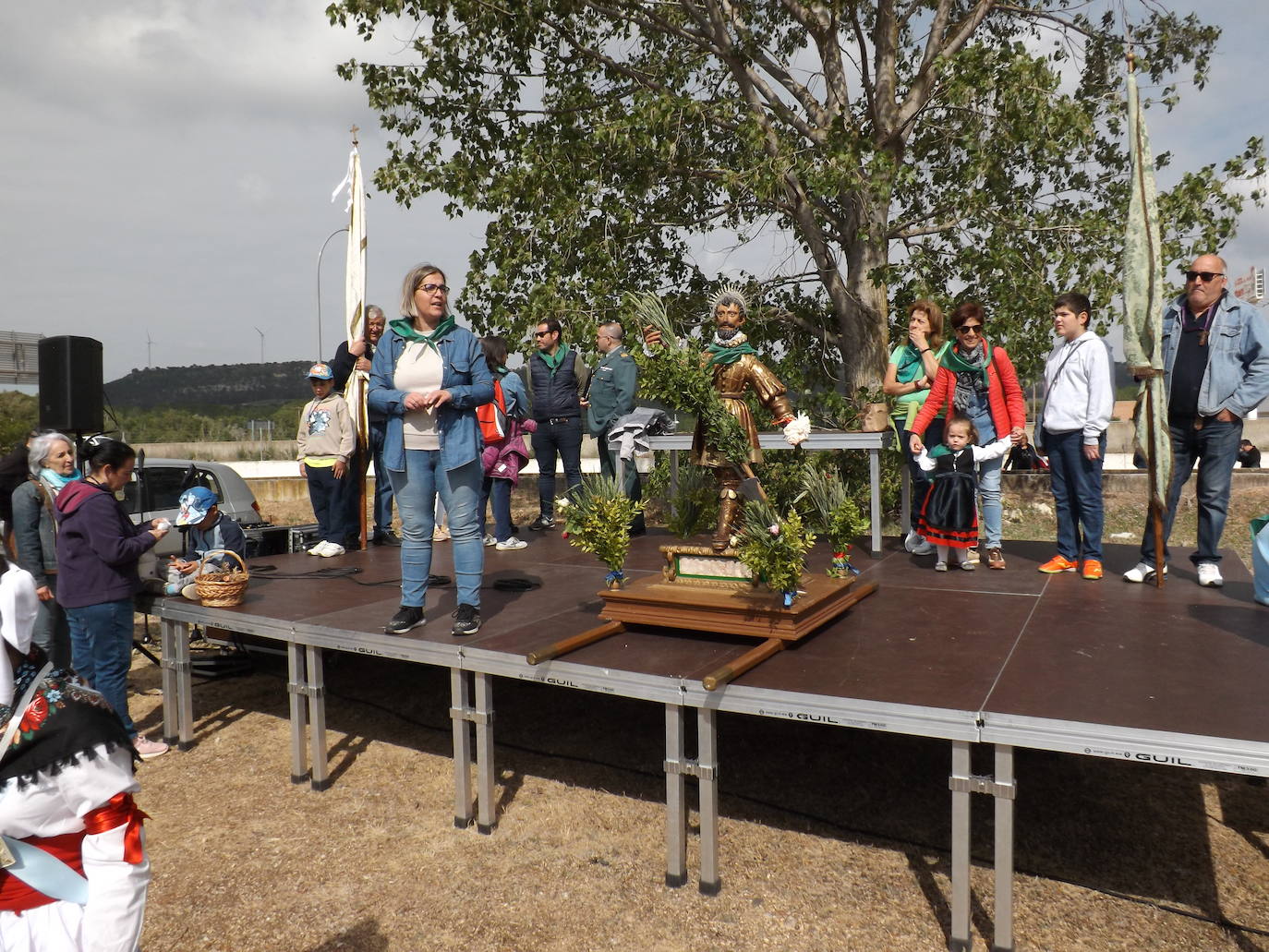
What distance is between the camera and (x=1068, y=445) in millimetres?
5316

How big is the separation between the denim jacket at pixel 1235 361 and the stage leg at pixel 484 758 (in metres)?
3.89

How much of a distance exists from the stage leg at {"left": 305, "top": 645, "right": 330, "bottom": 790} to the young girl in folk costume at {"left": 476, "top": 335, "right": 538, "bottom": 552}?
2.88 meters

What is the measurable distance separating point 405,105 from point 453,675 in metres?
8.84

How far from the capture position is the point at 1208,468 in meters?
4.88

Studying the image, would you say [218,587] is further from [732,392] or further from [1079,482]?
[1079,482]

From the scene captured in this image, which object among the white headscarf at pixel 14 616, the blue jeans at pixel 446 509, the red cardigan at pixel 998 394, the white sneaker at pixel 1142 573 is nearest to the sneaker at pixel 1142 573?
the white sneaker at pixel 1142 573

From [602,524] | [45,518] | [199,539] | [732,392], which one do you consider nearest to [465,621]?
[602,524]

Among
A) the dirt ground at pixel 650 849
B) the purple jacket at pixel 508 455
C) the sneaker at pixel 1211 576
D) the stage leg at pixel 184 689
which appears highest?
the purple jacket at pixel 508 455

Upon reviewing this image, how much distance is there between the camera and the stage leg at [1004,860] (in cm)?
289

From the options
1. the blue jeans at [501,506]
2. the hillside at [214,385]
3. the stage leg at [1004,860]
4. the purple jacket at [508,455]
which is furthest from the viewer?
the hillside at [214,385]

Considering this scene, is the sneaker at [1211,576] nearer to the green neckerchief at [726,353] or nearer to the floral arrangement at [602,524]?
the green neckerchief at [726,353]

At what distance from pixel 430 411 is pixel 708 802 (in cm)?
206

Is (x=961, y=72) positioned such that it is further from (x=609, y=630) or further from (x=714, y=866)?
(x=714, y=866)

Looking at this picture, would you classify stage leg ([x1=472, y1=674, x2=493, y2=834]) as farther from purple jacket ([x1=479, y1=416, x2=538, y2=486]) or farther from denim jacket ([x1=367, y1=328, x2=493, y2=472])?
purple jacket ([x1=479, y1=416, x2=538, y2=486])
